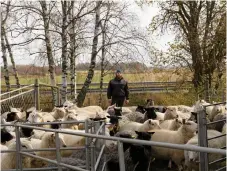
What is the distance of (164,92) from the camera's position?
21.2 metres

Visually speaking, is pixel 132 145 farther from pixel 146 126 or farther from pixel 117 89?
pixel 117 89

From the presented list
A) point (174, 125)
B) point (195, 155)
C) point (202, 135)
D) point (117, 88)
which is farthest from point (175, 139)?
point (117, 88)

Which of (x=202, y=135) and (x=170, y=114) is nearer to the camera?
(x=202, y=135)

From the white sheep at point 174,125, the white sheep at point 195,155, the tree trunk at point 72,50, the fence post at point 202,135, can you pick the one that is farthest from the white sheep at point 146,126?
the tree trunk at point 72,50

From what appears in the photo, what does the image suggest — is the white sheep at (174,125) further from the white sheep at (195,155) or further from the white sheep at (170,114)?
the white sheep at (195,155)

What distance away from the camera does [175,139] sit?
25.1ft

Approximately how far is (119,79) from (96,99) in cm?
986

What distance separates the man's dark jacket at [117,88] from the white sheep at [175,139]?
13.2 ft

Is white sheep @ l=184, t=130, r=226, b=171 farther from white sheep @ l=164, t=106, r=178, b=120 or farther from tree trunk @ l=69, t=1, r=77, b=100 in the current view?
tree trunk @ l=69, t=1, r=77, b=100

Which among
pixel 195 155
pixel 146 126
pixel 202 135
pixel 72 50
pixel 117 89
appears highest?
pixel 72 50

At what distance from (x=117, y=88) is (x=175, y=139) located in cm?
439

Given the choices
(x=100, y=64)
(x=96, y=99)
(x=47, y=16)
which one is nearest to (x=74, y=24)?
(x=47, y=16)

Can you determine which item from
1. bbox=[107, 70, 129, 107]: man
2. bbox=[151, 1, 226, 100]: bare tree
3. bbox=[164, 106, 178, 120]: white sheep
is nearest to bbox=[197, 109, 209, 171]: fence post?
bbox=[164, 106, 178, 120]: white sheep

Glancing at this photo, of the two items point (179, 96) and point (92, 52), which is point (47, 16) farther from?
point (179, 96)
